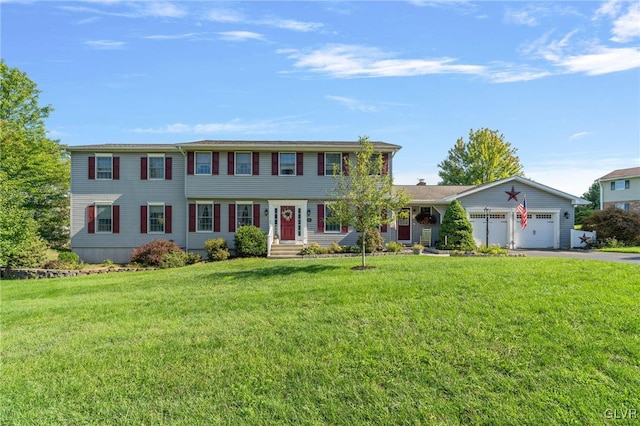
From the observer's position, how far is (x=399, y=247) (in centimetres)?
1809

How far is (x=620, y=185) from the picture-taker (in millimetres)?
34250

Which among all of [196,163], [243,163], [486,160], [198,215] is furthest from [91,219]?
[486,160]

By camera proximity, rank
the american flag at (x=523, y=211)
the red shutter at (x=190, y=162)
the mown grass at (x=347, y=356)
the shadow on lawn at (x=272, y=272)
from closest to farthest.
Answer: the mown grass at (x=347, y=356) → the shadow on lawn at (x=272, y=272) → the red shutter at (x=190, y=162) → the american flag at (x=523, y=211)

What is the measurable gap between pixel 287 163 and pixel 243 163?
2329mm

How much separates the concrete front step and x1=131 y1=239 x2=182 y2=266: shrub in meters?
4.57

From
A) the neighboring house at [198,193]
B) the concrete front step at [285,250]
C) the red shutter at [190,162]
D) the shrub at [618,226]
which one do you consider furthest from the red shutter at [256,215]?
the shrub at [618,226]

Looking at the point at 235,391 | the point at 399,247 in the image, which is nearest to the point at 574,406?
the point at 235,391

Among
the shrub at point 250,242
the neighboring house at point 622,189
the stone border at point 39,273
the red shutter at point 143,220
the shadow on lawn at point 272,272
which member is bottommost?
the stone border at point 39,273

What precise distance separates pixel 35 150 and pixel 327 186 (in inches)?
804

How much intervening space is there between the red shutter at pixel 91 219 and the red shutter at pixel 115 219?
0.94 m

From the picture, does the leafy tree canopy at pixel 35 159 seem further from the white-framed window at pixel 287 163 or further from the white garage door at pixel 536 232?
the white garage door at pixel 536 232

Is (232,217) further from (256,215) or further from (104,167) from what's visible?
(104,167)

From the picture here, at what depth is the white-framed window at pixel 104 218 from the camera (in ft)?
64.6

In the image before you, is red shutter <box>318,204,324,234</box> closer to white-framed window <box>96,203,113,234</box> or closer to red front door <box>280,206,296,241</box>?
red front door <box>280,206,296,241</box>
